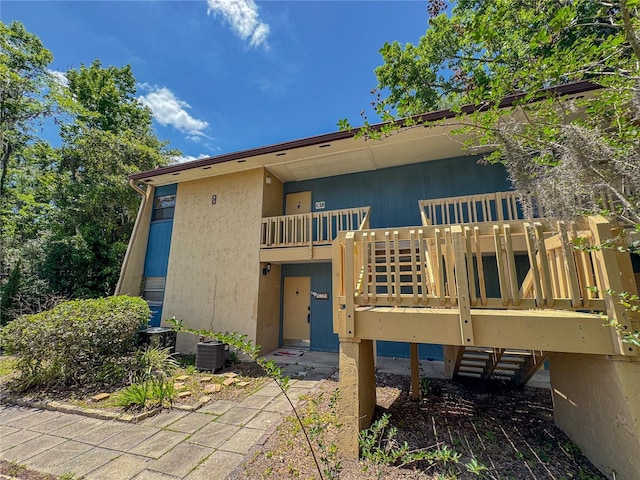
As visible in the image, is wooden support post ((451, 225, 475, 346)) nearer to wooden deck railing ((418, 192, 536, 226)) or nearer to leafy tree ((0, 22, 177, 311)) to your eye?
wooden deck railing ((418, 192, 536, 226))

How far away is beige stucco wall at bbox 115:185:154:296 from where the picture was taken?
9.17 meters

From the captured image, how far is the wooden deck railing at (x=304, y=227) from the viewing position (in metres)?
7.50

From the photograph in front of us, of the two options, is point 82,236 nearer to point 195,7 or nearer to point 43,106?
point 43,106

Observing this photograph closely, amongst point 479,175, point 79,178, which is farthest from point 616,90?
point 79,178

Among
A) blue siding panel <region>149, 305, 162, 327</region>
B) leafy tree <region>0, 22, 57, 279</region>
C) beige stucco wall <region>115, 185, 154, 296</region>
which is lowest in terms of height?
blue siding panel <region>149, 305, 162, 327</region>

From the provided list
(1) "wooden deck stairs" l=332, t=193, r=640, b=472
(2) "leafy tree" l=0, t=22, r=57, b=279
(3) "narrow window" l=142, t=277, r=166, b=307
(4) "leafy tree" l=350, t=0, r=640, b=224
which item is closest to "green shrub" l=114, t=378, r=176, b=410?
(1) "wooden deck stairs" l=332, t=193, r=640, b=472

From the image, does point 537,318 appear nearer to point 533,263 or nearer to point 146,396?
point 533,263

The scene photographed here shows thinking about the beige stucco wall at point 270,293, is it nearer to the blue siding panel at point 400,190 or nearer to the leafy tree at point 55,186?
the blue siding panel at point 400,190

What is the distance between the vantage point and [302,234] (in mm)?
7781

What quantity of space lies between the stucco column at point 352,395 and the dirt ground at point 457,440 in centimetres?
14

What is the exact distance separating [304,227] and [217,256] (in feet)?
10.2

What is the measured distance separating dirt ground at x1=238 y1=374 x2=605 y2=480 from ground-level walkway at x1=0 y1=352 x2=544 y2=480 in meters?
0.47

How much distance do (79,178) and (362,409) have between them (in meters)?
16.1

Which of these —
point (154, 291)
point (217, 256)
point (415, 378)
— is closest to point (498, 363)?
point (415, 378)
